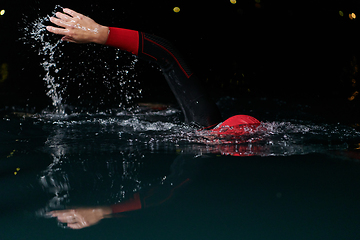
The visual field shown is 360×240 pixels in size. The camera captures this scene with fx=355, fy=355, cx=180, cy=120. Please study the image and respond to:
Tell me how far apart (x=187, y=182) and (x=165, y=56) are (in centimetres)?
89

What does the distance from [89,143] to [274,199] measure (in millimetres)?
905

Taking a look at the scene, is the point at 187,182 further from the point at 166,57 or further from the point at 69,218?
the point at 166,57

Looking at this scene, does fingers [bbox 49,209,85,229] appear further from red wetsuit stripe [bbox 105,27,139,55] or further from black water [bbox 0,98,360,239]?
red wetsuit stripe [bbox 105,27,139,55]

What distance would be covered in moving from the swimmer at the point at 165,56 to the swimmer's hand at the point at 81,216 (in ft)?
2.96

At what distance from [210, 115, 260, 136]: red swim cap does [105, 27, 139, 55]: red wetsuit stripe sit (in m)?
0.53

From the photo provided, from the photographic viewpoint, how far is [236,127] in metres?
1.67

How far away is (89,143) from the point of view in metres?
1.49

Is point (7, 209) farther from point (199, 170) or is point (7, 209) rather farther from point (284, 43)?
point (284, 43)

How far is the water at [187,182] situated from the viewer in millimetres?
673

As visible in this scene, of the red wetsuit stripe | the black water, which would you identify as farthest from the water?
the red wetsuit stripe

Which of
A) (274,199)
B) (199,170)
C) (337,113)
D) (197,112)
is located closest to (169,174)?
(199,170)

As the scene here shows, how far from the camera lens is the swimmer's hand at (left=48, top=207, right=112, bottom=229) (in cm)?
68

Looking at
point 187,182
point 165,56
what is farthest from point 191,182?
point 165,56

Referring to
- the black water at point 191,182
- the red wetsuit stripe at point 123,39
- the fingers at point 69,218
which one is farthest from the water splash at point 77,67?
the fingers at point 69,218
